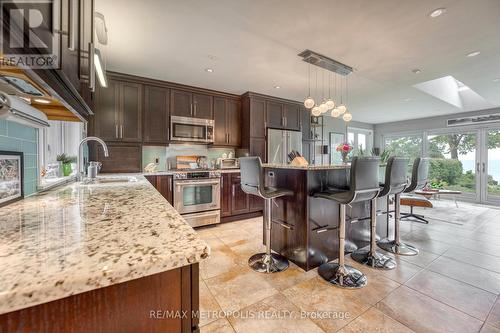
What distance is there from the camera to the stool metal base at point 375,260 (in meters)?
2.20

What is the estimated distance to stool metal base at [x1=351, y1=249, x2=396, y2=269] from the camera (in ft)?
7.22

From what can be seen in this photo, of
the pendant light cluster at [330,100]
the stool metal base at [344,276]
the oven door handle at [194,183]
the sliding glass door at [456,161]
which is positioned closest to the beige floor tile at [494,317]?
the stool metal base at [344,276]

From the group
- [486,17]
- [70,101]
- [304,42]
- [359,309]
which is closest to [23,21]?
[70,101]

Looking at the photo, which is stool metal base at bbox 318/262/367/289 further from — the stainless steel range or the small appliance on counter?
the small appliance on counter

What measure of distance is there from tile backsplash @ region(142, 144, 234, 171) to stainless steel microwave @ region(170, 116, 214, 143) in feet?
1.06

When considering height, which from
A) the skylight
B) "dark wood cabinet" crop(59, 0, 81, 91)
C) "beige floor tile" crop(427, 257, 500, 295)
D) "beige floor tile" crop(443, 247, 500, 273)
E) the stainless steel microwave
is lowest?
"beige floor tile" crop(427, 257, 500, 295)

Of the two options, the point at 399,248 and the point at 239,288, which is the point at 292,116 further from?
the point at 239,288

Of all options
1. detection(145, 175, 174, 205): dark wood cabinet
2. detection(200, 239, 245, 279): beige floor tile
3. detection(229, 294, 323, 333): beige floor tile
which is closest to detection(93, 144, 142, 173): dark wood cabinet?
detection(145, 175, 174, 205): dark wood cabinet

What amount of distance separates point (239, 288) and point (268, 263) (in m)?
0.44

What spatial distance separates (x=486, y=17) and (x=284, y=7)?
6.27 feet

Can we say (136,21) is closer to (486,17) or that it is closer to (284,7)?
(284,7)

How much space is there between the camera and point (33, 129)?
1245 millimetres

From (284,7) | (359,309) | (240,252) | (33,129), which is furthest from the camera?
(240,252)

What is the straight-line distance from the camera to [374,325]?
144cm
